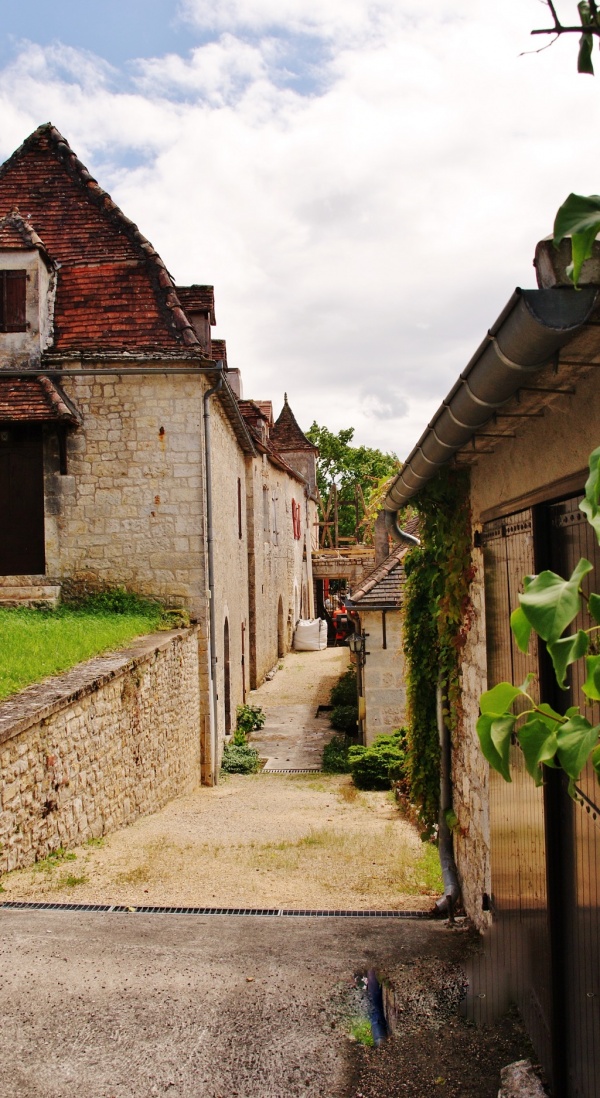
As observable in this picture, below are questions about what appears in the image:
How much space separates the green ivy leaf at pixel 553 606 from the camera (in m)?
1.41

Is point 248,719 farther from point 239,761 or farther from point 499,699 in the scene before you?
point 499,699

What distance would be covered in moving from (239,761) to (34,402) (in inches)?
259

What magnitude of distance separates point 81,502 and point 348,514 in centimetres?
4948

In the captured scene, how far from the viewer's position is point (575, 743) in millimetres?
1498

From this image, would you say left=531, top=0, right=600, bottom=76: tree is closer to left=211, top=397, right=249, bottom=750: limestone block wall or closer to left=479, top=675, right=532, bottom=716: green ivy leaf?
left=479, top=675, right=532, bottom=716: green ivy leaf

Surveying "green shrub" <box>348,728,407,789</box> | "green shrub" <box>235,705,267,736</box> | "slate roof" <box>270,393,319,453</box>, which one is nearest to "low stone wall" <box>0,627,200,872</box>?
"green shrub" <box>348,728,407,789</box>

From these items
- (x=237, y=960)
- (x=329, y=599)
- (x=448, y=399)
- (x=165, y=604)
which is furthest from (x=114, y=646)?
(x=329, y=599)

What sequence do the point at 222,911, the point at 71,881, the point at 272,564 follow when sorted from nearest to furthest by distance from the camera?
the point at 222,911, the point at 71,881, the point at 272,564

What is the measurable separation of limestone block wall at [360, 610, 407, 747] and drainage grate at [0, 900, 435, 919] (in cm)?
816

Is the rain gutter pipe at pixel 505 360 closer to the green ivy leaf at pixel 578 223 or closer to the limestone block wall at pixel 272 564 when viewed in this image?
the green ivy leaf at pixel 578 223

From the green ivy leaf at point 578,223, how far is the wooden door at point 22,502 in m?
12.1

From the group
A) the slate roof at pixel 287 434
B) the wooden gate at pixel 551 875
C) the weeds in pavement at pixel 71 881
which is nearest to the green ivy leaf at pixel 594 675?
the wooden gate at pixel 551 875

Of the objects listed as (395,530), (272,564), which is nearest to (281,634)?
(272,564)

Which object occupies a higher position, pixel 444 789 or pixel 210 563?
pixel 210 563
